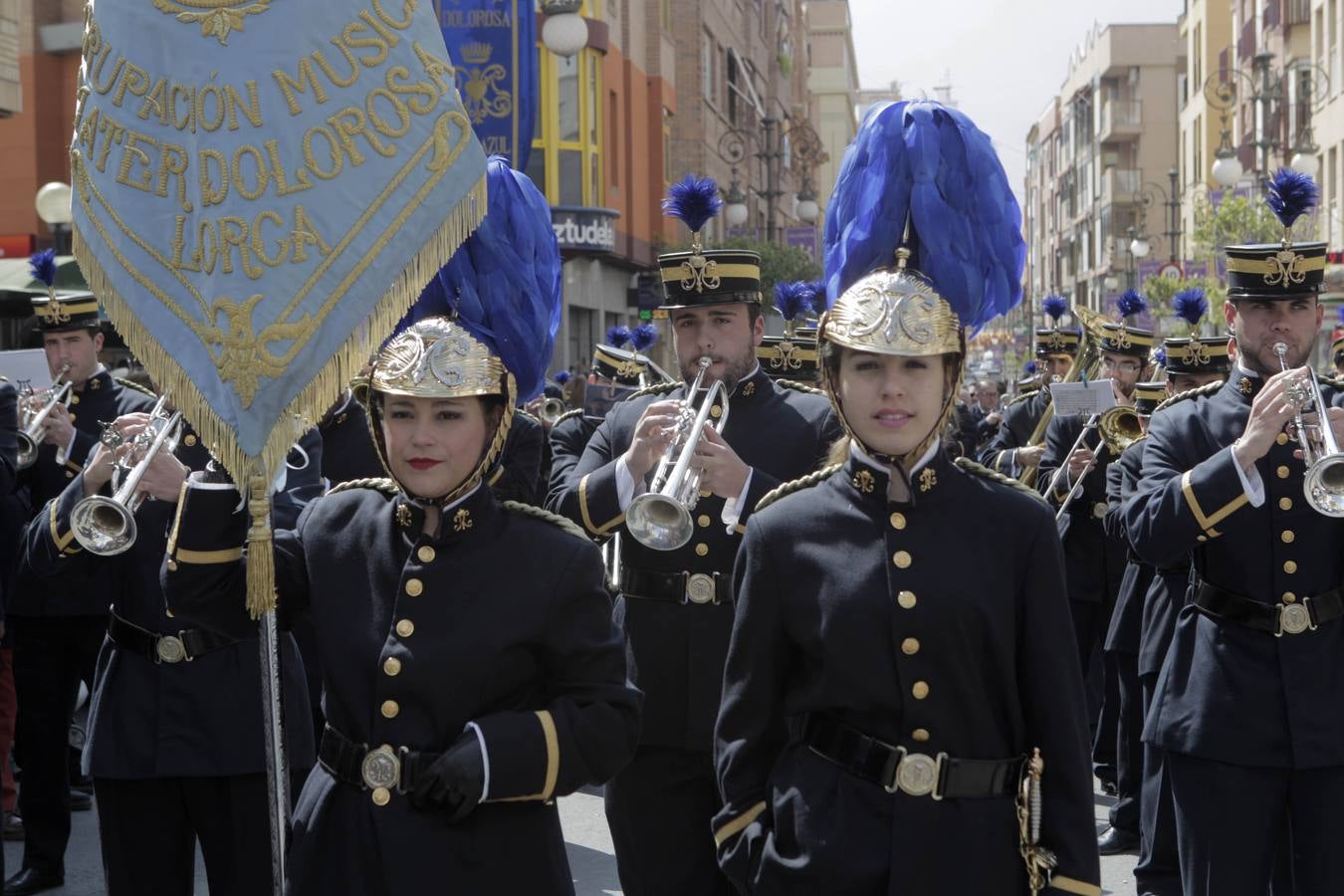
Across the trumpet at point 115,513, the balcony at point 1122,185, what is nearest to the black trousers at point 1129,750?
the trumpet at point 115,513

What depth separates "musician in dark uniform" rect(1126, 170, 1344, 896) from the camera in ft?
17.1

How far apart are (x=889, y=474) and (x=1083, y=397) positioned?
5.99m

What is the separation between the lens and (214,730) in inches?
203

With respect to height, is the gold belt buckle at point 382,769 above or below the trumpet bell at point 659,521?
below

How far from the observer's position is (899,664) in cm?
356

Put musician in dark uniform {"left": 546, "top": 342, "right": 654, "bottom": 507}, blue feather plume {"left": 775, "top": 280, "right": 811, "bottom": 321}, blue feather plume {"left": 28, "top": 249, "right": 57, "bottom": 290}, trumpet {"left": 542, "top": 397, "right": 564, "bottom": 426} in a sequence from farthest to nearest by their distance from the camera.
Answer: trumpet {"left": 542, "top": 397, "right": 564, "bottom": 426}, blue feather plume {"left": 775, "top": 280, "right": 811, "bottom": 321}, blue feather plume {"left": 28, "top": 249, "right": 57, "bottom": 290}, musician in dark uniform {"left": 546, "top": 342, "right": 654, "bottom": 507}

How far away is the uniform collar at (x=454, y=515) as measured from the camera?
3707 millimetres

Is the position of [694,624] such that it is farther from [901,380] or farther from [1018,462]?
[1018,462]

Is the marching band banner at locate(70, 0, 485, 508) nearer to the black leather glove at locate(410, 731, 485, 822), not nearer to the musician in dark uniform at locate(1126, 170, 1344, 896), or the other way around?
the black leather glove at locate(410, 731, 485, 822)

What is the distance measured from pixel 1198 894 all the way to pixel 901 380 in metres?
2.48

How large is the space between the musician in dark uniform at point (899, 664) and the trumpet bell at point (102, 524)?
165 cm

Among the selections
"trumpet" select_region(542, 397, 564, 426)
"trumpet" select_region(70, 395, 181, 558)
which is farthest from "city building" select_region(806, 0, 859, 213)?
"trumpet" select_region(70, 395, 181, 558)

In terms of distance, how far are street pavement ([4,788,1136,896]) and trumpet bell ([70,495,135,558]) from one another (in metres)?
2.94

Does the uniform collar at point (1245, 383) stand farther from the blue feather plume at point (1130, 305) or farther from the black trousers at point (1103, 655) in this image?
the blue feather plume at point (1130, 305)
